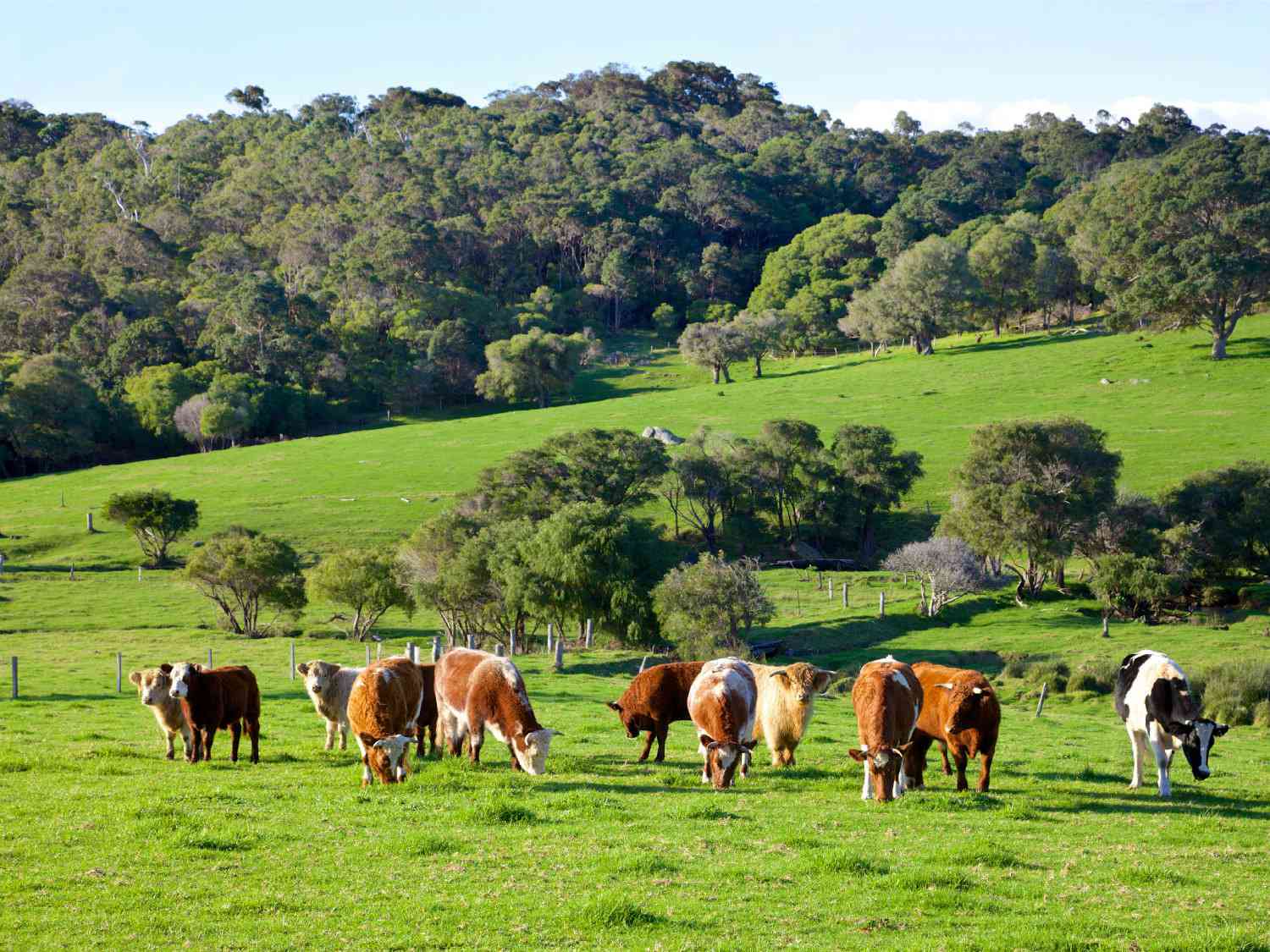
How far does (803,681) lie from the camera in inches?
679

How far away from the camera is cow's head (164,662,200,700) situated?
1723cm

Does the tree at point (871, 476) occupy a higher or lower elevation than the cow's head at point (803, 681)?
higher

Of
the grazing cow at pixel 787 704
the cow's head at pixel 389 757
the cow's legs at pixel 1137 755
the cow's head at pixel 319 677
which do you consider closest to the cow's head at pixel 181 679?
the cow's head at pixel 319 677

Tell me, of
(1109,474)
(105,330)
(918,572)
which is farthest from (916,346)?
(105,330)

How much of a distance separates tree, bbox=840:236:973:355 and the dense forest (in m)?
0.31

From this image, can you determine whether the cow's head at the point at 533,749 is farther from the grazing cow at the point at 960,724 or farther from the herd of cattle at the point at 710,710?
the grazing cow at the point at 960,724

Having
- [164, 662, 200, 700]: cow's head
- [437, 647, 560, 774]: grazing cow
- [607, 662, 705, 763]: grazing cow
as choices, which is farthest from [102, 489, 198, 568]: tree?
[607, 662, 705, 763]: grazing cow

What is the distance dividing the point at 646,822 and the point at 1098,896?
5.00 meters

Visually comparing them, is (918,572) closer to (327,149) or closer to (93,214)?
(93,214)

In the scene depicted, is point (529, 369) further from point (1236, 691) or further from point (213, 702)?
point (213, 702)

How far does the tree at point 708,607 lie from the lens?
4572 cm

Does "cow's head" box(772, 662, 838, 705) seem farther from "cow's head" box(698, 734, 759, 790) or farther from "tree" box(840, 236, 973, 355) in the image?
"tree" box(840, 236, 973, 355)

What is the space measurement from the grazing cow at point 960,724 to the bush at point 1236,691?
20.2m

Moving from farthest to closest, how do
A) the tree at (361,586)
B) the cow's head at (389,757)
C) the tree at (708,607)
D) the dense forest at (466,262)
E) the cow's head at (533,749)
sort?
the dense forest at (466,262)
the tree at (361,586)
the tree at (708,607)
the cow's head at (533,749)
the cow's head at (389,757)
